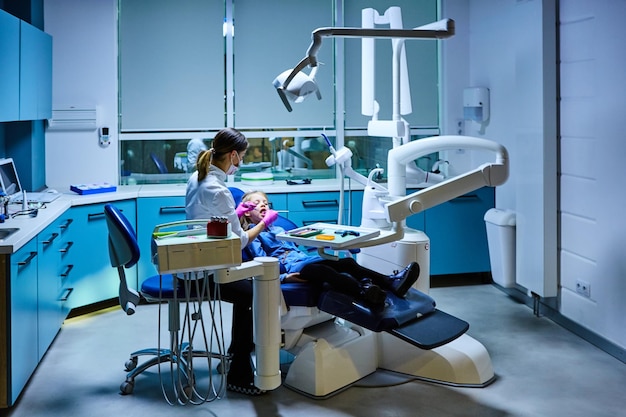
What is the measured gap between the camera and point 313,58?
3832 mm

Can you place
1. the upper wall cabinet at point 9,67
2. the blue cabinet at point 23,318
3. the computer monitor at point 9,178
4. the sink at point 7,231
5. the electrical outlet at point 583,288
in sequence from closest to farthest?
the blue cabinet at point 23,318
the sink at point 7,231
the upper wall cabinet at point 9,67
the electrical outlet at point 583,288
the computer monitor at point 9,178

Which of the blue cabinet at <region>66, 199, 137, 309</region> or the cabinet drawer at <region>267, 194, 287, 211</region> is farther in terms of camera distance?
the cabinet drawer at <region>267, 194, 287, 211</region>

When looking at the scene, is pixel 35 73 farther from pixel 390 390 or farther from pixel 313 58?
pixel 390 390

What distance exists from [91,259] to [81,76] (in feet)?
4.63

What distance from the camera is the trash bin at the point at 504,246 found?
5.36m

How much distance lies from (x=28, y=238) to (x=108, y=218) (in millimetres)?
383

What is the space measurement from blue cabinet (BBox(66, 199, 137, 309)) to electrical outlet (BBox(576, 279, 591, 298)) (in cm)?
297

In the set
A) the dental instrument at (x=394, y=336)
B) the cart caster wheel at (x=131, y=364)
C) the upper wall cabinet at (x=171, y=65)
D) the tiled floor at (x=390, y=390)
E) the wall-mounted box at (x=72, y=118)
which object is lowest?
the tiled floor at (x=390, y=390)

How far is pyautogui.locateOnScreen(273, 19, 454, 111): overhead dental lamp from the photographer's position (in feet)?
12.6

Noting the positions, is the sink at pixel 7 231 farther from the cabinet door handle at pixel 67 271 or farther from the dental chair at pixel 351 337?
the dental chair at pixel 351 337

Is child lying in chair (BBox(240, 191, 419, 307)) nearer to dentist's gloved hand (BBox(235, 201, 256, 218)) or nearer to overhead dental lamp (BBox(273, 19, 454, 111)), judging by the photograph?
dentist's gloved hand (BBox(235, 201, 256, 218))

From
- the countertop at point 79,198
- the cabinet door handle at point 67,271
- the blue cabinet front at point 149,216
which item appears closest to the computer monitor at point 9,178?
the countertop at point 79,198

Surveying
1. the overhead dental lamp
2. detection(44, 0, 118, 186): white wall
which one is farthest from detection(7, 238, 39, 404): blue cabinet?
detection(44, 0, 118, 186): white wall

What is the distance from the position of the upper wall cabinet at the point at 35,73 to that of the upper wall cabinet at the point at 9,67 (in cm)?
9
